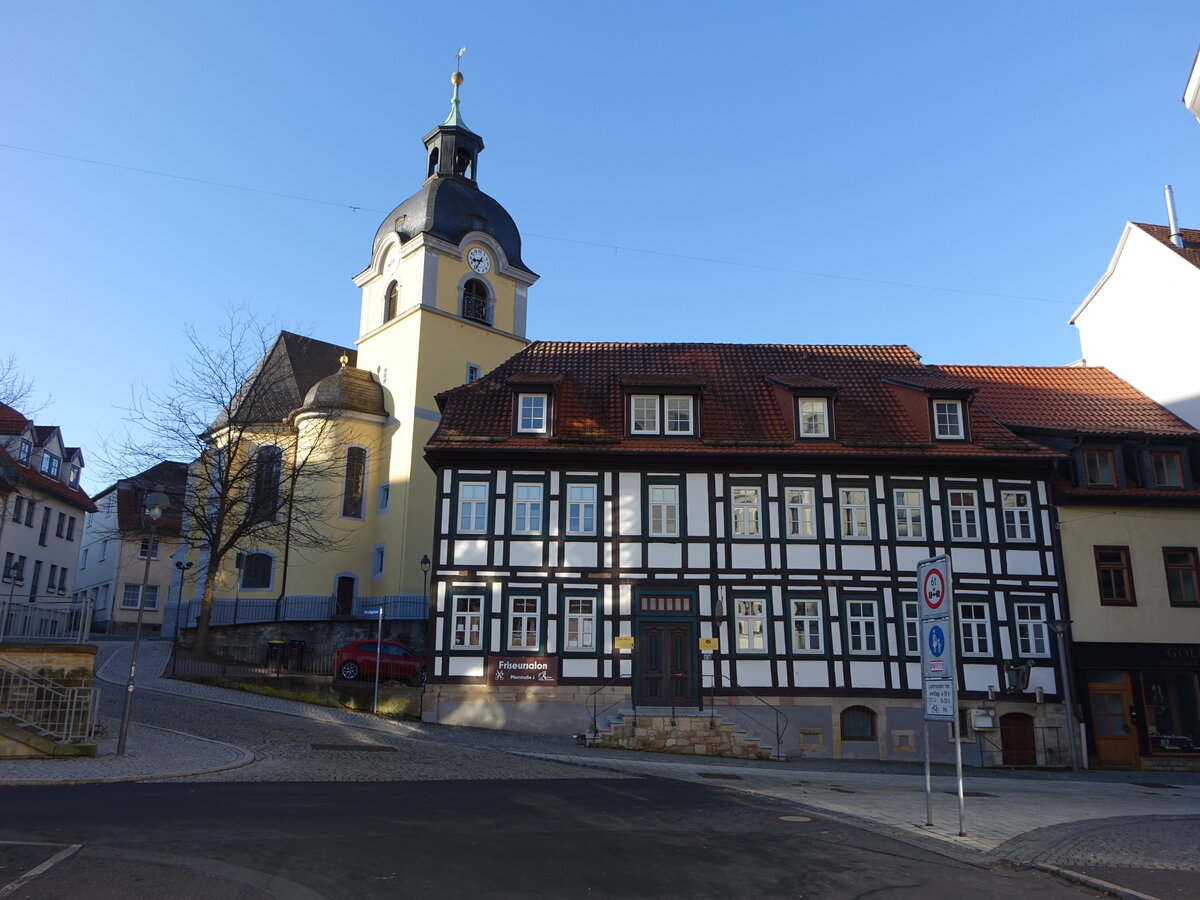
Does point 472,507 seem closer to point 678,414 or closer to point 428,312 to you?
point 678,414

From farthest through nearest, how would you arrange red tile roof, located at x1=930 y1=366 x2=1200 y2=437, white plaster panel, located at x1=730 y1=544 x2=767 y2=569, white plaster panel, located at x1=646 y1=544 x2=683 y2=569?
→ red tile roof, located at x1=930 y1=366 x2=1200 y2=437, white plaster panel, located at x1=730 y1=544 x2=767 y2=569, white plaster panel, located at x1=646 y1=544 x2=683 y2=569

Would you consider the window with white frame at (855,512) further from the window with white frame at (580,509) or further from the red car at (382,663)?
A: the red car at (382,663)

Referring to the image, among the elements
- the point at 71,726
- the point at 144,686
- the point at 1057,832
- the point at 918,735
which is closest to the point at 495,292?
the point at 144,686

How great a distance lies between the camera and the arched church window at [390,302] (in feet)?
140

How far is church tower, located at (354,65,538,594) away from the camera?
126 ft

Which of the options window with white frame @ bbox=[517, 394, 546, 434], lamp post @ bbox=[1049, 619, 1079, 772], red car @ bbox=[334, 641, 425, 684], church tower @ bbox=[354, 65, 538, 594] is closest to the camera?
lamp post @ bbox=[1049, 619, 1079, 772]

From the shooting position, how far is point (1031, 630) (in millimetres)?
25797

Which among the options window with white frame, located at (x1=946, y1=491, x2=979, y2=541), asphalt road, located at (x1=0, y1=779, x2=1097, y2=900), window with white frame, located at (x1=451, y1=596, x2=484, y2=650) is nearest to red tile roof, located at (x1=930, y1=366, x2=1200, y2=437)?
window with white frame, located at (x1=946, y1=491, x2=979, y2=541)

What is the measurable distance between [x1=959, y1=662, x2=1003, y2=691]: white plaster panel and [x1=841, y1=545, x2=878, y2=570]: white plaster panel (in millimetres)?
3434

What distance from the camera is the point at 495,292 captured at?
4338cm

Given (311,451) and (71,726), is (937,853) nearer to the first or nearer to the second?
(71,726)

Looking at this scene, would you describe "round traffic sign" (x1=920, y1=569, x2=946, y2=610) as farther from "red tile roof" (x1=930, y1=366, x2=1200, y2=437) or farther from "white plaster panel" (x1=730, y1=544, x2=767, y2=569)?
"red tile roof" (x1=930, y1=366, x2=1200, y2=437)

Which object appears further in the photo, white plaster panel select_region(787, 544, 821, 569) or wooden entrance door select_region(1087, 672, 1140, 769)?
white plaster panel select_region(787, 544, 821, 569)

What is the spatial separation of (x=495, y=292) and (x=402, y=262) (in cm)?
411
